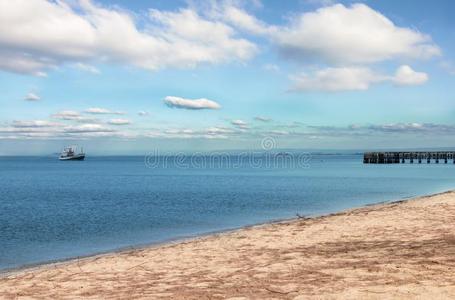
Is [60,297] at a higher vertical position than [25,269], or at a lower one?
higher

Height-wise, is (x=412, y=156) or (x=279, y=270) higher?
(x=412, y=156)

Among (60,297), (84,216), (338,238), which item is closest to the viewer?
(60,297)

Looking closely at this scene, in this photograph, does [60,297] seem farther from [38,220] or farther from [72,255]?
[38,220]

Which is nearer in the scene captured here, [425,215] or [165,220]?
[425,215]

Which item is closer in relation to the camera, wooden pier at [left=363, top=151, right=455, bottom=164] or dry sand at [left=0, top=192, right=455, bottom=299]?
dry sand at [left=0, top=192, right=455, bottom=299]

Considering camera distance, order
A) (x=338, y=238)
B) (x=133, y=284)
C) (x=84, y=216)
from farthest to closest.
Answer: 1. (x=84, y=216)
2. (x=338, y=238)
3. (x=133, y=284)

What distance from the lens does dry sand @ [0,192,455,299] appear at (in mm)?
8227

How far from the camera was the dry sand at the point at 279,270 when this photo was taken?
27.0ft

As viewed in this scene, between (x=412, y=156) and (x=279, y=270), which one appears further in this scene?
(x=412, y=156)

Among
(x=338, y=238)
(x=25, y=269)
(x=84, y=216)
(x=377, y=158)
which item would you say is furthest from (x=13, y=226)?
(x=377, y=158)

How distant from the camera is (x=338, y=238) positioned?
14.4 metres

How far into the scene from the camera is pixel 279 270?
10.0 m

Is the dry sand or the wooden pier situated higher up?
the wooden pier

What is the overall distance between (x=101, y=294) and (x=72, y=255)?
937cm
